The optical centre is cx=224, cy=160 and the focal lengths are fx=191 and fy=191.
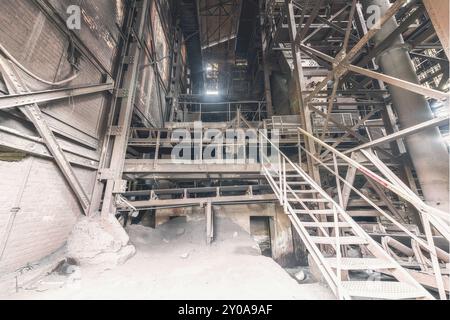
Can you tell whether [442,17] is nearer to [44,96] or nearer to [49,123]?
[44,96]

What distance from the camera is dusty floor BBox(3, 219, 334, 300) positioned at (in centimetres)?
305

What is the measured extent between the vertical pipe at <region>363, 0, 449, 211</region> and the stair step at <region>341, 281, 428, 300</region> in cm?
239

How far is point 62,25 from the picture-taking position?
4.06 metres

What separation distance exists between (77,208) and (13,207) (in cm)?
160

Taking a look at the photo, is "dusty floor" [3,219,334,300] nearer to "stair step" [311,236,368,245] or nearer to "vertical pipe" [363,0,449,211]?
"stair step" [311,236,368,245]

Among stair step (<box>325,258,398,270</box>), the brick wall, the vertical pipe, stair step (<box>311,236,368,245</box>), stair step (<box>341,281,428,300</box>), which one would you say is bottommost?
stair step (<box>341,281,428,300</box>)

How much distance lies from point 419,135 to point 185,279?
5.58 meters

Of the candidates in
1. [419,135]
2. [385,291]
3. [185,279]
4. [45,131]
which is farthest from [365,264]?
[45,131]

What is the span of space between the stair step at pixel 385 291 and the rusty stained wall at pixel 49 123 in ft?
17.0

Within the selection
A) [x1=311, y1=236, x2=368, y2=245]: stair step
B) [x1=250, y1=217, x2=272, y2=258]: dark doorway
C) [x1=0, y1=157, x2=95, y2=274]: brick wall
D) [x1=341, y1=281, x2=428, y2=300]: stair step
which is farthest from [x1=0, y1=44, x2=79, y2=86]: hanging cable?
[x1=250, y1=217, x2=272, y2=258]: dark doorway

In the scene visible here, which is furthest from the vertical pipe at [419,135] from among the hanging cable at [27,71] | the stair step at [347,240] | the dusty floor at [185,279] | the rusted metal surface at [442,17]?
the hanging cable at [27,71]

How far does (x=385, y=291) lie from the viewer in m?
2.27

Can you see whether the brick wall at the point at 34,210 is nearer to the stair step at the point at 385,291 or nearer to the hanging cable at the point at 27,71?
the hanging cable at the point at 27,71
